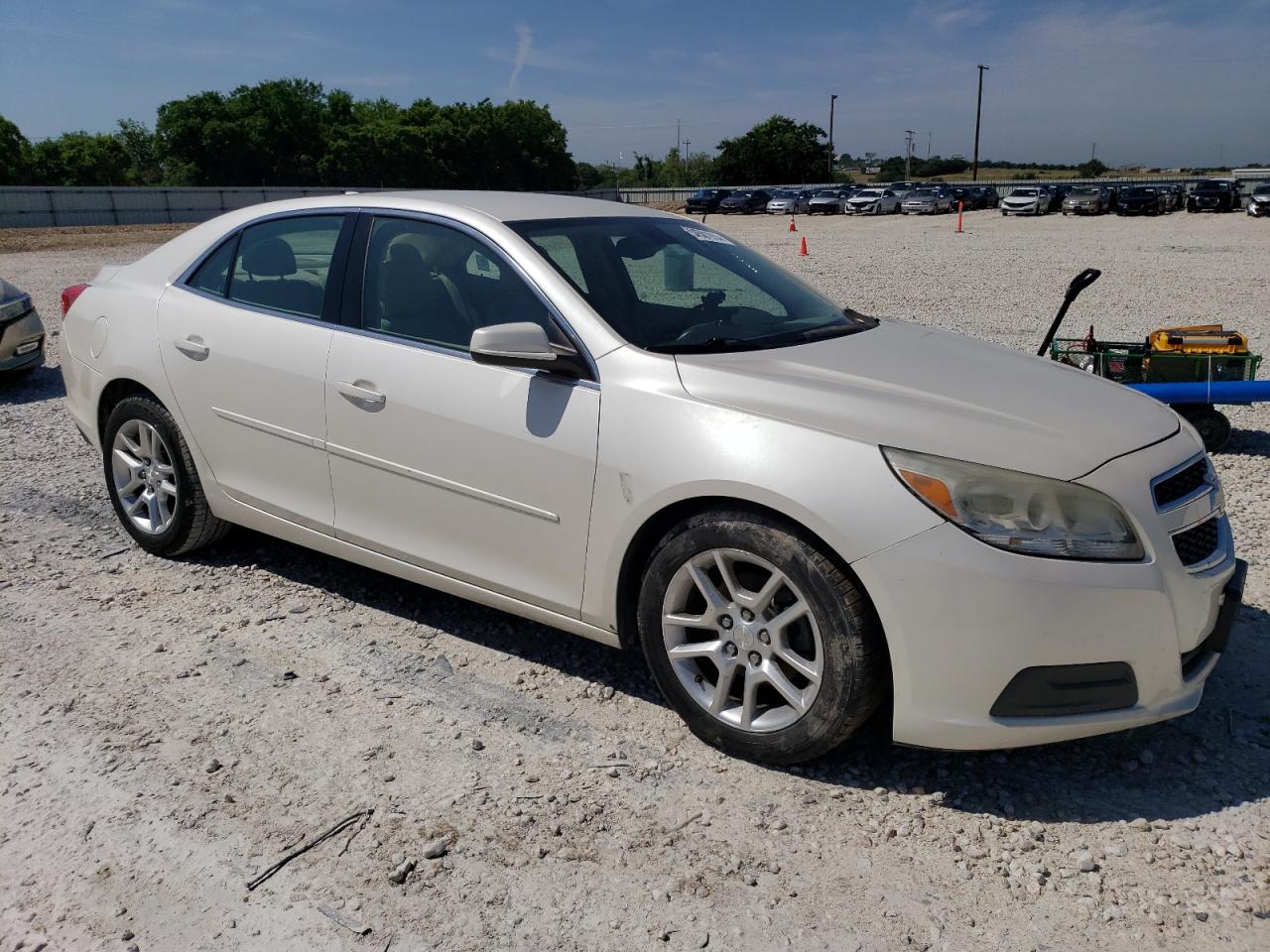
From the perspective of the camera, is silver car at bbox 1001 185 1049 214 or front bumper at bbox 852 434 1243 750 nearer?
front bumper at bbox 852 434 1243 750

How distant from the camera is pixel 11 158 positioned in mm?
64312

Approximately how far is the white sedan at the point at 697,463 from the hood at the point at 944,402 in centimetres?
1

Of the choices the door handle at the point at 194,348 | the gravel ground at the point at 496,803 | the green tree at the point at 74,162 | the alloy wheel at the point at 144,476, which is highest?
the green tree at the point at 74,162

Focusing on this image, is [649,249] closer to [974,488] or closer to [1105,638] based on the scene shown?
[974,488]

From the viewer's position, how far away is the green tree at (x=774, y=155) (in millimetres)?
95750

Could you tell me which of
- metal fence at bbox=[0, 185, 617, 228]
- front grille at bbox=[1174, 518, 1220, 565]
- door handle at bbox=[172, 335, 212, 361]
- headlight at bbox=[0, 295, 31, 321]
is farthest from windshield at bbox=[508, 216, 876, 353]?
metal fence at bbox=[0, 185, 617, 228]

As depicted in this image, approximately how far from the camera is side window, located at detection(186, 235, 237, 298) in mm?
4484

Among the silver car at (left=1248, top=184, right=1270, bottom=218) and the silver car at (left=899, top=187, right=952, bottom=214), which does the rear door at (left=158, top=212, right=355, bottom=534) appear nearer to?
the silver car at (left=1248, top=184, right=1270, bottom=218)

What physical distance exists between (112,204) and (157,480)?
147ft

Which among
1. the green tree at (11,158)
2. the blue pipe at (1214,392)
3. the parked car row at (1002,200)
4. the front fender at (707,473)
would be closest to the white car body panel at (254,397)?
the front fender at (707,473)

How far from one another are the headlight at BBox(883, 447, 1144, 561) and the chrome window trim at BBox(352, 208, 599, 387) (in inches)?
44.7

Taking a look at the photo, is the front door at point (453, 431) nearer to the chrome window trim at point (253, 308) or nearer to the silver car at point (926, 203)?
the chrome window trim at point (253, 308)

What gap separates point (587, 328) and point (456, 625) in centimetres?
150

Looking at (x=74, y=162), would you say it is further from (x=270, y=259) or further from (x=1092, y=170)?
(x=1092, y=170)
